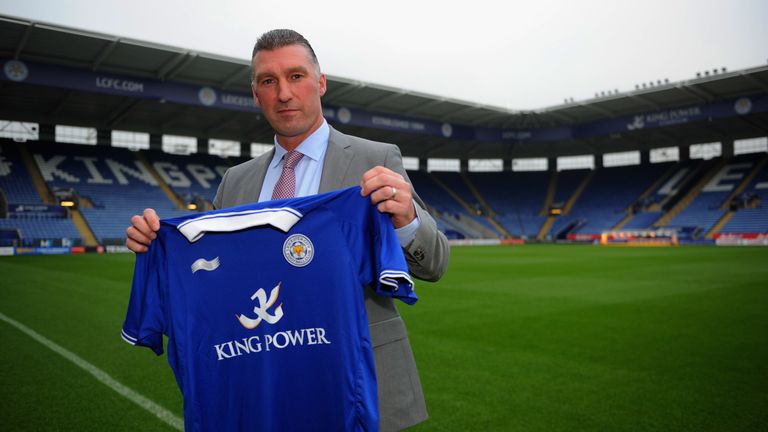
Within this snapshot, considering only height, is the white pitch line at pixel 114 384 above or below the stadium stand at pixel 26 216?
below

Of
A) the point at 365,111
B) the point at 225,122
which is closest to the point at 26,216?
the point at 225,122

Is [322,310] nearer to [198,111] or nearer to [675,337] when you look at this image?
[675,337]

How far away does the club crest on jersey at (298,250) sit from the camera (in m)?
2.12

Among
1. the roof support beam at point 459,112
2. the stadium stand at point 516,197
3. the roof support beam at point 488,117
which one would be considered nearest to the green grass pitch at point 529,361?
the roof support beam at point 459,112

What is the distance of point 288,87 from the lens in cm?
206

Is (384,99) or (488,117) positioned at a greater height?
(384,99)

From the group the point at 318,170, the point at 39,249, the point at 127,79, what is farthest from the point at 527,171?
the point at 318,170

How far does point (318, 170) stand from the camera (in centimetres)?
226

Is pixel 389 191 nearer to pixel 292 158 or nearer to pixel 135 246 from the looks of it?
pixel 292 158

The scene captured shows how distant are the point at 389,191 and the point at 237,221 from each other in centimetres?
78

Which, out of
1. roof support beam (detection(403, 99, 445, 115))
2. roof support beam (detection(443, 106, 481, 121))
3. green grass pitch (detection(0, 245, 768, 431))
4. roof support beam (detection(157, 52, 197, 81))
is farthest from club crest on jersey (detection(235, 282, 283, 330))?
roof support beam (detection(443, 106, 481, 121))

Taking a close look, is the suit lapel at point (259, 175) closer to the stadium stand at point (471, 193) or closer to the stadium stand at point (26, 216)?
the stadium stand at point (26, 216)

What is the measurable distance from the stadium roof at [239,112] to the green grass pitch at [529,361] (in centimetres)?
1635

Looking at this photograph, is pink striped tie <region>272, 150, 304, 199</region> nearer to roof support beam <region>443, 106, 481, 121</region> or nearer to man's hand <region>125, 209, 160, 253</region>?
man's hand <region>125, 209, 160, 253</region>
